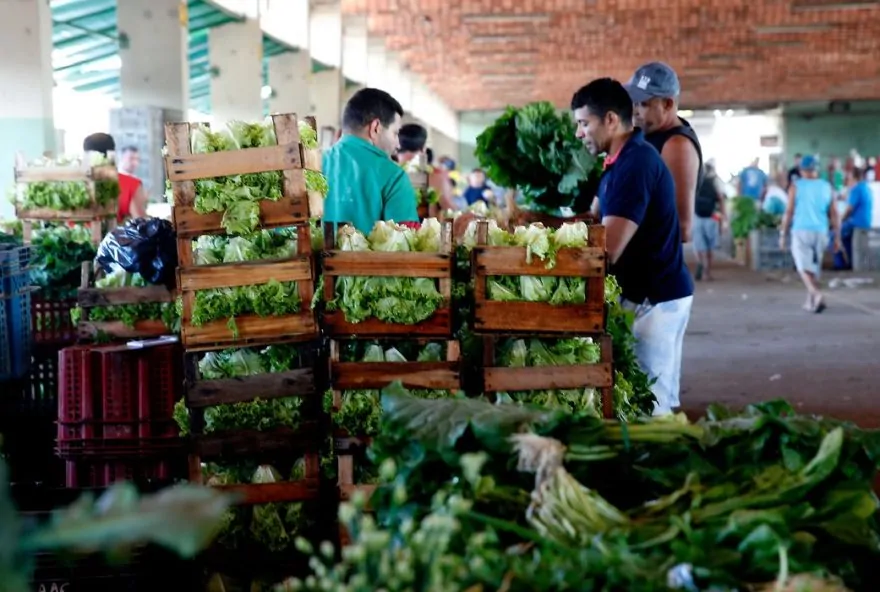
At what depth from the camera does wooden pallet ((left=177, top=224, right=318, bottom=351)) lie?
170 inches

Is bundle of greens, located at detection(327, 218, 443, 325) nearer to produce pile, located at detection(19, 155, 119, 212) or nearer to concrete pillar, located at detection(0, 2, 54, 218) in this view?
produce pile, located at detection(19, 155, 119, 212)

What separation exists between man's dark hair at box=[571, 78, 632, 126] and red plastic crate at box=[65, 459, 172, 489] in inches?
101

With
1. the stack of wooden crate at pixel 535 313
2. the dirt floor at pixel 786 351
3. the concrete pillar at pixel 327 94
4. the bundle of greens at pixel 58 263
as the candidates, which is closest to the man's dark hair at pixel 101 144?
the bundle of greens at pixel 58 263

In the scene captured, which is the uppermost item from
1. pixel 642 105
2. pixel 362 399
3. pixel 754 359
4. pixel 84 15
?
pixel 84 15

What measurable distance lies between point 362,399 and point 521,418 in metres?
1.83

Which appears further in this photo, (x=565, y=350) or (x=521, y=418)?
(x=565, y=350)

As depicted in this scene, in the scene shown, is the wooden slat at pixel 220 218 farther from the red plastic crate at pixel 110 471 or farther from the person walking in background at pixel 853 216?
the person walking in background at pixel 853 216

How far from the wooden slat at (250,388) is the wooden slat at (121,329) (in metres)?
1.26

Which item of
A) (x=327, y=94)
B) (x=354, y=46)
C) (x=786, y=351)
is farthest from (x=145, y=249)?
(x=354, y=46)

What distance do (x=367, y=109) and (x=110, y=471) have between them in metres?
2.23

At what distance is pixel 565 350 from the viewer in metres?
4.51

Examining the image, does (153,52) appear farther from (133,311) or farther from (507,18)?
(507,18)

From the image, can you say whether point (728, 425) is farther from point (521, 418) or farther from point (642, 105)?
point (642, 105)

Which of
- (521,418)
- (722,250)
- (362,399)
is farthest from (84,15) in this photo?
(722,250)
